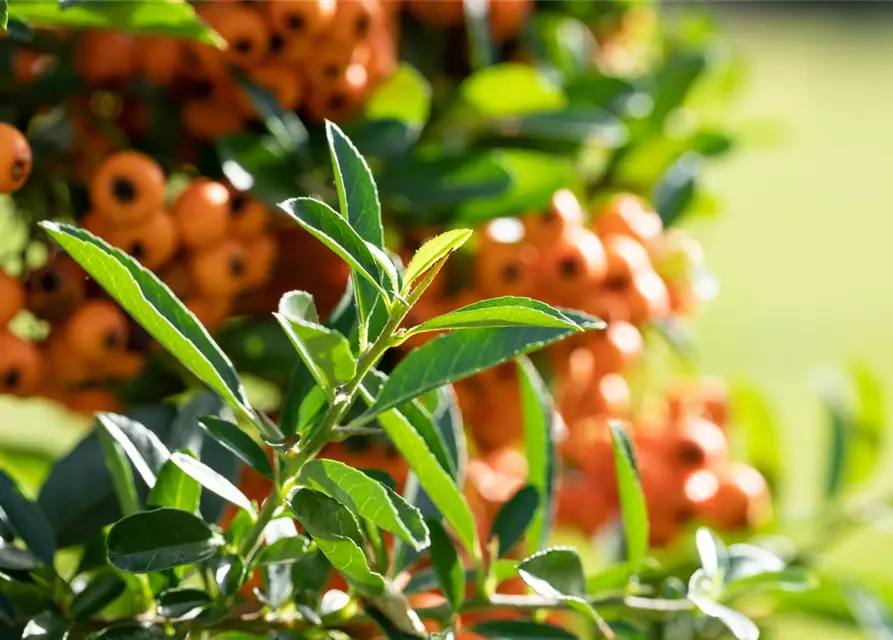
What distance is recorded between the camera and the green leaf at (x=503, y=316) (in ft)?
1.18

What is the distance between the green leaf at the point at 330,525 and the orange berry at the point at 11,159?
0.69 feet

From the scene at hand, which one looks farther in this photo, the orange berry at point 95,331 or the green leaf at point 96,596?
the orange berry at point 95,331

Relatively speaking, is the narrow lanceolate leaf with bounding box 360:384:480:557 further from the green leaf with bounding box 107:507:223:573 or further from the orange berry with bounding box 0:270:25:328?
the orange berry with bounding box 0:270:25:328

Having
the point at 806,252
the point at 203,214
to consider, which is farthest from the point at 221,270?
the point at 806,252

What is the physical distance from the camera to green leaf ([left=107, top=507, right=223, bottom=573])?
0.40 metres

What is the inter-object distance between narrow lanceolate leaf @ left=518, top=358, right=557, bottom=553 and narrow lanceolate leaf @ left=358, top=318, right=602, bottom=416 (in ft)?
0.53

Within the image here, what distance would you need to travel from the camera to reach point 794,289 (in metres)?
3.52

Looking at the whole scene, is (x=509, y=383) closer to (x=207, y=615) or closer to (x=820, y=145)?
(x=207, y=615)

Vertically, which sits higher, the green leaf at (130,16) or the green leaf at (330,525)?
the green leaf at (130,16)

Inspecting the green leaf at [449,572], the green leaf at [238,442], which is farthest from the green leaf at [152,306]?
the green leaf at [449,572]

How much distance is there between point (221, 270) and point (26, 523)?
16 cm

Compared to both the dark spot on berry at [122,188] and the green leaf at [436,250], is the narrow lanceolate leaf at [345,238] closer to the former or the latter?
the green leaf at [436,250]

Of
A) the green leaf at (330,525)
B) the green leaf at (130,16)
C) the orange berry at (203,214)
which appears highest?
the green leaf at (130,16)

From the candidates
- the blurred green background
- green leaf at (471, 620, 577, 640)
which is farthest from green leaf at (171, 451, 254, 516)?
the blurred green background
